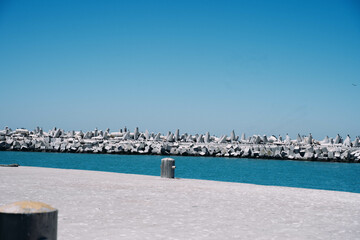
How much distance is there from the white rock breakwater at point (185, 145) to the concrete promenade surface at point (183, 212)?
168ft

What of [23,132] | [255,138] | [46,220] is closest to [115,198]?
[46,220]

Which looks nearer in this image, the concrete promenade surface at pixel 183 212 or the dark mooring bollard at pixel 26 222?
the dark mooring bollard at pixel 26 222

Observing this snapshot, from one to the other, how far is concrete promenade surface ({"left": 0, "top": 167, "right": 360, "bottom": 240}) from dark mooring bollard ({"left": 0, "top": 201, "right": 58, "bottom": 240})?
184 cm

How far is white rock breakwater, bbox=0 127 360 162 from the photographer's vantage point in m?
61.8

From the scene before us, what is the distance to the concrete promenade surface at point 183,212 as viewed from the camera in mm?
6930

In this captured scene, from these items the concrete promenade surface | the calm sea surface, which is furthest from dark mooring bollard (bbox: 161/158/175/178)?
the calm sea surface

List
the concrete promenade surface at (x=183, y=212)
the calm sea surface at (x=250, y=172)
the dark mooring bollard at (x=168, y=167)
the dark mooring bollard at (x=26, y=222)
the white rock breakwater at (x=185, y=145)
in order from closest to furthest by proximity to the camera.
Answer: the dark mooring bollard at (x=26, y=222) < the concrete promenade surface at (x=183, y=212) < the dark mooring bollard at (x=168, y=167) < the calm sea surface at (x=250, y=172) < the white rock breakwater at (x=185, y=145)

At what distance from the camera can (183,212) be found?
8.72m

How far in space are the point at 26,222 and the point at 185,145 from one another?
219 ft

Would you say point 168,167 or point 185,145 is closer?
point 168,167

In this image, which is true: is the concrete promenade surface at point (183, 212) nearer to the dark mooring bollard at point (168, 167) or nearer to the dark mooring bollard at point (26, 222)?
the dark mooring bollard at point (26, 222)

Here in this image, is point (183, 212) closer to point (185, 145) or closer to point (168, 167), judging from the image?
point (168, 167)

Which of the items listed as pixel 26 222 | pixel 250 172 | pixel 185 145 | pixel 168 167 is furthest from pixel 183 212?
pixel 185 145

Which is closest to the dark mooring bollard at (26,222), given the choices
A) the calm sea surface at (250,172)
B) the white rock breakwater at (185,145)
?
the calm sea surface at (250,172)
